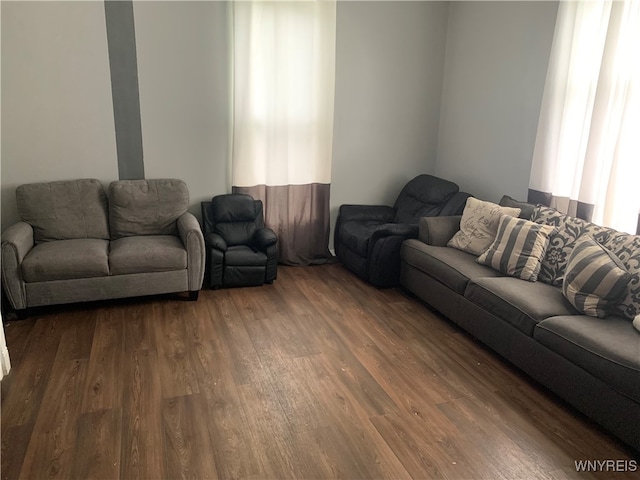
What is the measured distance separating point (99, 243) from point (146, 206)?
1.62 feet

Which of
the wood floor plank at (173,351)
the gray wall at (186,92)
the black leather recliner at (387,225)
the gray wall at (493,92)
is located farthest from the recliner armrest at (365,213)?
the wood floor plank at (173,351)

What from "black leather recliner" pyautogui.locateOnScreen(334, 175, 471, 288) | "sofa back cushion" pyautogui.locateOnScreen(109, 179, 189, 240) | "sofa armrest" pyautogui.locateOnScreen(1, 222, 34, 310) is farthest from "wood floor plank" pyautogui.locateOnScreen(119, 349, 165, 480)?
"black leather recliner" pyautogui.locateOnScreen(334, 175, 471, 288)

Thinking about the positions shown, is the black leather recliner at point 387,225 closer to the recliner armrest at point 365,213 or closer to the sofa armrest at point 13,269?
the recliner armrest at point 365,213

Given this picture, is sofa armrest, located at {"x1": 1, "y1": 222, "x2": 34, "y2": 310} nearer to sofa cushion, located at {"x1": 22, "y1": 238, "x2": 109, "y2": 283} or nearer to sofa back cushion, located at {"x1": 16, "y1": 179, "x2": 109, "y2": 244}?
sofa cushion, located at {"x1": 22, "y1": 238, "x2": 109, "y2": 283}

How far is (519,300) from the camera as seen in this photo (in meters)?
2.95

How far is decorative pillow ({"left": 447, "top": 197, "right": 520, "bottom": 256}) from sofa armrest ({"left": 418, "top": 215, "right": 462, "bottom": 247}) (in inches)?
2.8

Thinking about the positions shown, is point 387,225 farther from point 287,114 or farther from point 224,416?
point 224,416

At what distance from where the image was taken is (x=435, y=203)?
15.1ft

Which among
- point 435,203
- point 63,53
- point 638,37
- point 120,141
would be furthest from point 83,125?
point 638,37

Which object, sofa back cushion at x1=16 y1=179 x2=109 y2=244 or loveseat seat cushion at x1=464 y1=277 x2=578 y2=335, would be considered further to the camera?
sofa back cushion at x1=16 y1=179 x2=109 y2=244

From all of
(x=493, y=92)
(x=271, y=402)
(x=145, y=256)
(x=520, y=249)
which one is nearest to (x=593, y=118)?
(x=520, y=249)

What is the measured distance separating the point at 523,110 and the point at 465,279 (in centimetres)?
170

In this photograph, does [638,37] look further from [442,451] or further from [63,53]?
[63,53]

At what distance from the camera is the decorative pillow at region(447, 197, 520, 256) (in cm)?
369
